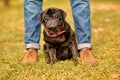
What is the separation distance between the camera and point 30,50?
4.77 m

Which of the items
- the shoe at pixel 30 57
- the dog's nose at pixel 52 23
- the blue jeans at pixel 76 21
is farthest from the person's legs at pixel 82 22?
the shoe at pixel 30 57

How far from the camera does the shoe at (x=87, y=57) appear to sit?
4.43 meters

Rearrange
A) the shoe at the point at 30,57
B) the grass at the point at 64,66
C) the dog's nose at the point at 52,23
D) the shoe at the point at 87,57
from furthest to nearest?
the shoe at the point at 30,57, the shoe at the point at 87,57, the dog's nose at the point at 52,23, the grass at the point at 64,66

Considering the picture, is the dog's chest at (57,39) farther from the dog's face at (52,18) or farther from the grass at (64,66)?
the grass at (64,66)

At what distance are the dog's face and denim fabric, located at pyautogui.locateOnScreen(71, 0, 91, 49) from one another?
0.35 m

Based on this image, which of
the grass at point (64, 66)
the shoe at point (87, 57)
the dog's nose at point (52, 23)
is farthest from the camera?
the shoe at point (87, 57)

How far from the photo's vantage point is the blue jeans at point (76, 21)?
472cm

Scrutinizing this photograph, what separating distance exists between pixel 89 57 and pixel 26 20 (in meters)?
1.07

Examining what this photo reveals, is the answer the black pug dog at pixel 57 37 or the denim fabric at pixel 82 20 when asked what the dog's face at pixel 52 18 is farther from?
the denim fabric at pixel 82 20

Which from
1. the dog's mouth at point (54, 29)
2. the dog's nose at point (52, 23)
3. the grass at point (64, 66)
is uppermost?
the dog's nose at point (52, 23)

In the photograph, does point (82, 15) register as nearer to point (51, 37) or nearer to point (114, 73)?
point (51, 37)

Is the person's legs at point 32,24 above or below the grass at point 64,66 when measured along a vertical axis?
above

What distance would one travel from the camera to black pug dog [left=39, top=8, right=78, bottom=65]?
439cm

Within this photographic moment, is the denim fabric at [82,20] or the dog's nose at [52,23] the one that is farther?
the denim fabric at [82,20]
